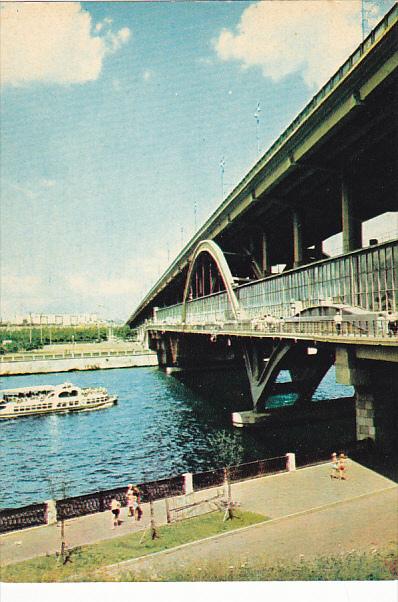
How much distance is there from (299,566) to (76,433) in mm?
29700

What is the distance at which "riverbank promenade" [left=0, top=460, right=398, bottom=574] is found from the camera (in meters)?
13.6

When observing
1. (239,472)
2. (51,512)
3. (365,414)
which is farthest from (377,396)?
(51,512)

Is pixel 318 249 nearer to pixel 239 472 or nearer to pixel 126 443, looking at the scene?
pixel 126 443

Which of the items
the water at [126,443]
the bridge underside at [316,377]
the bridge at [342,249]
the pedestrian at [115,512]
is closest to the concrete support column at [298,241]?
the bridge at [342,249]

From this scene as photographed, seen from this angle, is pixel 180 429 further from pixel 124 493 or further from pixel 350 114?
pixel 350 114

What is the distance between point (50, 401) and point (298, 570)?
40.5m

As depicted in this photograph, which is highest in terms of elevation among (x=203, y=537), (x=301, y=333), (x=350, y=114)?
(x=350, y=114)

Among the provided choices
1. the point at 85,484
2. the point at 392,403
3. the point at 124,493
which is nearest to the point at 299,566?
the point at 124,493

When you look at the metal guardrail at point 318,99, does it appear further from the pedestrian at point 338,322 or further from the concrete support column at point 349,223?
the pedestrian at point 338,322

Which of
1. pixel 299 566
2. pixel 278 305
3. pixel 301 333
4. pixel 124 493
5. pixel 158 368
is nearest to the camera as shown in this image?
pixel 299 566

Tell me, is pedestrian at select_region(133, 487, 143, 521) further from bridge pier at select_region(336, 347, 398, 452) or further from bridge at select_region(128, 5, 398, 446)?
bridge pier at select_region(336, 347, 398, 452)

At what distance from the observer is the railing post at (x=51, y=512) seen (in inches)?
647

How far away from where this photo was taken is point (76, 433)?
39.5 meters

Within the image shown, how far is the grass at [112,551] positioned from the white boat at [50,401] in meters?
35.2
